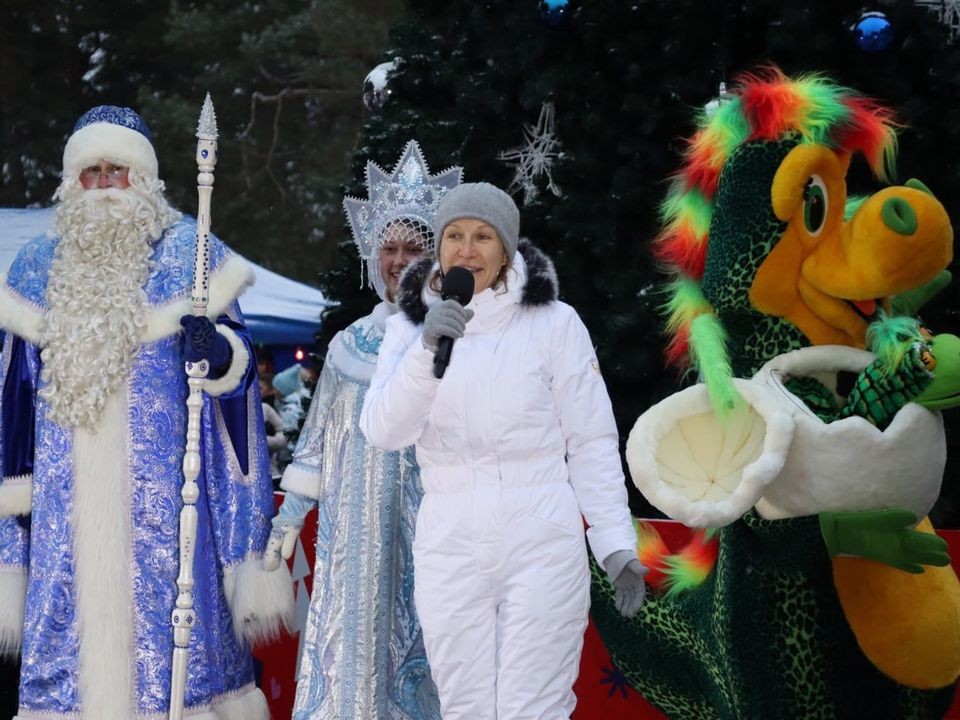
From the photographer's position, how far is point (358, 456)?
5355 mm

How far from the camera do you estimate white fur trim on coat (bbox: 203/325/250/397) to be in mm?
5445

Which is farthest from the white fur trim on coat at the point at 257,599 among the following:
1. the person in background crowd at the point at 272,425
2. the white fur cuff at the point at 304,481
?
the person in background crowd at the point at 272,425

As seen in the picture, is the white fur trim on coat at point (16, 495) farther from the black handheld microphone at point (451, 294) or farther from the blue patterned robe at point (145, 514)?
the black handheld microphone at point (451, 294)

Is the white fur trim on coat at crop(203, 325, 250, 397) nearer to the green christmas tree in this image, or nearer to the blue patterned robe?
Answer: the blue patterned robe

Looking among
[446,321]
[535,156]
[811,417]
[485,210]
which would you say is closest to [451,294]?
[446,321]

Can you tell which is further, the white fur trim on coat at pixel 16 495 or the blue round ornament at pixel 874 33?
the white fur trim on coat at pixel 16 495

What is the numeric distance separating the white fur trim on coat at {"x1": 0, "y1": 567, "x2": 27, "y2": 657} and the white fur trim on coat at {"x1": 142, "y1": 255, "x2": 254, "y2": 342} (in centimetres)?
97

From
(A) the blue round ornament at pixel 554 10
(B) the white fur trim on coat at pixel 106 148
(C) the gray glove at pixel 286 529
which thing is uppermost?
(A) the blue round ornament at pixel 554 10

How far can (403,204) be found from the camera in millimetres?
5566

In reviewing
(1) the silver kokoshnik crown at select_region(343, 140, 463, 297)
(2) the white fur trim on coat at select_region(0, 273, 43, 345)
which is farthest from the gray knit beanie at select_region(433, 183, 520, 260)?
(2) the white fur trim on coat at select_region(0, 273, 43, 345)

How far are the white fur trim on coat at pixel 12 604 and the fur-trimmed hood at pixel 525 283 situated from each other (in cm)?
193

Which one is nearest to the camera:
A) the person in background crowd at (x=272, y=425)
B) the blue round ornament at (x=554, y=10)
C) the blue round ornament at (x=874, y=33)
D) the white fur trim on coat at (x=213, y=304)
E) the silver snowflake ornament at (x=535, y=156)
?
the blue round ornament at (x=874, y=33)

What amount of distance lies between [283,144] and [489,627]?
73.4 ft

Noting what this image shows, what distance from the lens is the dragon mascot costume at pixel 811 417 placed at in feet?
13.5
